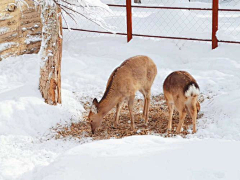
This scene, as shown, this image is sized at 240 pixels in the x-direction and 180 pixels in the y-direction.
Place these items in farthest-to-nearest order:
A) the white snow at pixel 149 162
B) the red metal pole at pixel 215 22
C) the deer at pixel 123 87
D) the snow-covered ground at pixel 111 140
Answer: the red metal pole at pixel 215 22, the deer at pixel 123 87, the snow-covered ground at pixel 111 140, the white snow at pixel 149 162

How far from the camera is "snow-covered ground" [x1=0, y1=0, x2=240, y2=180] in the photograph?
4.75 meters

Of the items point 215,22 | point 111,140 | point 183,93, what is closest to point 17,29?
point 215,22

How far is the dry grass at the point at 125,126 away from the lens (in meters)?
7.78

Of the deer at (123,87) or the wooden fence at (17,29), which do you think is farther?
the wooden fence at (17,29)

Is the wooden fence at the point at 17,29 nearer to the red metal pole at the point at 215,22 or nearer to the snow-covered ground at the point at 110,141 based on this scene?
the snow-covered ground at the point at 110,141

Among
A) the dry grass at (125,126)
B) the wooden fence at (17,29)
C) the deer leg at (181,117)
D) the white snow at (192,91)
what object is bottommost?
the dry grass at (125,126)

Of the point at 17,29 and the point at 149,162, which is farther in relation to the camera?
the point at 17,29

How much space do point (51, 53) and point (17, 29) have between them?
341cm

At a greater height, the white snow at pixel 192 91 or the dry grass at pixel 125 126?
the white snow at pixel 192 91

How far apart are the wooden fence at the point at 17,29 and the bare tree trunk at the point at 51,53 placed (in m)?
2.67

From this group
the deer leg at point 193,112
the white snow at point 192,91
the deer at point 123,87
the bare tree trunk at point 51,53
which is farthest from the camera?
the bare tree trunk at point 51,53

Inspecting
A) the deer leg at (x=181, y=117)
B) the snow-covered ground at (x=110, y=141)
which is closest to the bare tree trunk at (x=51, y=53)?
the snow-covered ground at (x=110, y=141)

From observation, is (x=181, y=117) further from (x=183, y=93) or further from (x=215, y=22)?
(x=215, y=22)

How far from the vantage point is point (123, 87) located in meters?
7.84
